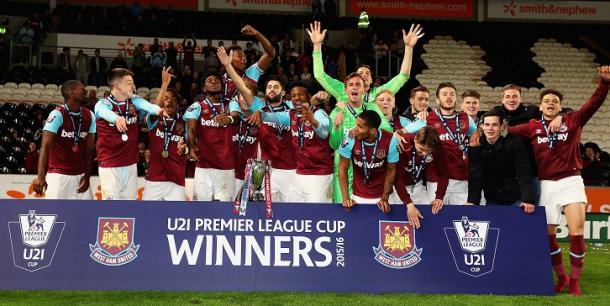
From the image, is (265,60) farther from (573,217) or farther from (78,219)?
(573,217)

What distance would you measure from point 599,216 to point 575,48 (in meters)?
14.9

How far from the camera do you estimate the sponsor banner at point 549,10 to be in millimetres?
30203

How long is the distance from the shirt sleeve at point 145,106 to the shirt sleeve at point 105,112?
330 millimetres

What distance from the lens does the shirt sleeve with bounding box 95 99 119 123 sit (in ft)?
30.5

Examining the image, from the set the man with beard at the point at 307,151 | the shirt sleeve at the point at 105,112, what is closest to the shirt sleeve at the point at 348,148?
the man with beard at the point at 307,151

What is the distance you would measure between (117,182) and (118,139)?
21.9 inches

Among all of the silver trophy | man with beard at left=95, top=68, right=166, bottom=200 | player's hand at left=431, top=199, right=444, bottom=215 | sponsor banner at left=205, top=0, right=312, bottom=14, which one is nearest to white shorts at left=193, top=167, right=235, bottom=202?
man with beard at left=95, top=68, right=166, bottom=200

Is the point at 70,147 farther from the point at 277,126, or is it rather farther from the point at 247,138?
the point at 277,126

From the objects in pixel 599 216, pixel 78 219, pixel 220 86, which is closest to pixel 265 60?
pixel 220 86

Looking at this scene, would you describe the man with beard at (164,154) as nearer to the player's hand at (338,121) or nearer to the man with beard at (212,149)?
the man with beard at (212,149)

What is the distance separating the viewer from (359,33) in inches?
1056

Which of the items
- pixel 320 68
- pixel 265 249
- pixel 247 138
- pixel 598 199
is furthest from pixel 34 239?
pixel 598 199

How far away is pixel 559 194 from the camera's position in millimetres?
9023

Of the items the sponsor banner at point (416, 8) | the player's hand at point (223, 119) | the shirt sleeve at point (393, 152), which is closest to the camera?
the shirt sleeve at point (393, 152)
